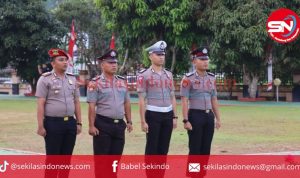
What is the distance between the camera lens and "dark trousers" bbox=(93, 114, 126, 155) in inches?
277

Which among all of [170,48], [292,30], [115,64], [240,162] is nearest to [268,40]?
[292,30]

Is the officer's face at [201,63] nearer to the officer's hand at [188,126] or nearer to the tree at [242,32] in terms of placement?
the officer's hand at [188,126]

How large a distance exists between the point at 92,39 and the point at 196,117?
1287 inches

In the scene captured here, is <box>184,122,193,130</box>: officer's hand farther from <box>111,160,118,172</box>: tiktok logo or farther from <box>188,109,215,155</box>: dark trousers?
<box>111,160,118,172</box>: tiktok logo

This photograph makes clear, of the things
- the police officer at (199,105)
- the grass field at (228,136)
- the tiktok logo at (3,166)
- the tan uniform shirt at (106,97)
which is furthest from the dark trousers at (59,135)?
the grass field at (228,136)

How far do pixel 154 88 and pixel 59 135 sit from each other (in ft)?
4.53

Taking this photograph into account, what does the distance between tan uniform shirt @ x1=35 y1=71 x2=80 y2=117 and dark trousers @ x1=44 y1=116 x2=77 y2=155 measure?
0.28 ft

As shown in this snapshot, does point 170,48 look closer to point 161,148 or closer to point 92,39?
point 92,39

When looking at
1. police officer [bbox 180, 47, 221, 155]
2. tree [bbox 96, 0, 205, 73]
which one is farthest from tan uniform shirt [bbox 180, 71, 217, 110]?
tree [bbox 96, 0, 205, 73]

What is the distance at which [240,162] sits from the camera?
8.82 meters

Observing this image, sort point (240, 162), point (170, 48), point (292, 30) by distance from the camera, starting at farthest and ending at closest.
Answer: point (170, 48), point (292, 30), point (240, 162)

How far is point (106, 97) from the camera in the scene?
7137 millimetres

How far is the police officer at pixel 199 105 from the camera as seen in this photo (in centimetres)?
770

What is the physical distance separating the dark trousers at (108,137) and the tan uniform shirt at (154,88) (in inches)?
22.4
